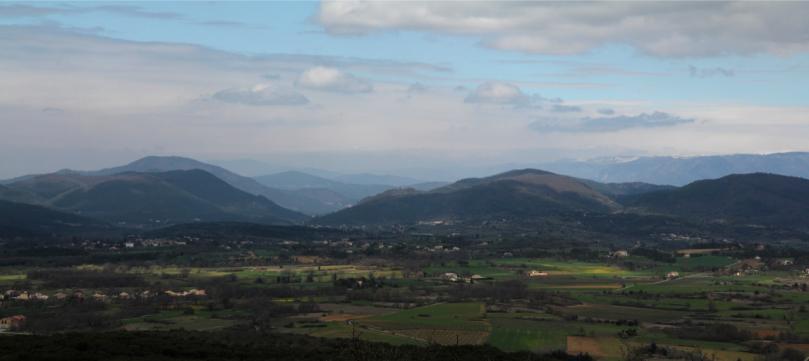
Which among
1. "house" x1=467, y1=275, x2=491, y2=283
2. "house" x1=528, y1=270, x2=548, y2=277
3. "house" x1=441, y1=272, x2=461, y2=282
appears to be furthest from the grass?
"house" x1=528, y1=270, x2=548, y2=277

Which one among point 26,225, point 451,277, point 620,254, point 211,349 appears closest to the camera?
point 211,349

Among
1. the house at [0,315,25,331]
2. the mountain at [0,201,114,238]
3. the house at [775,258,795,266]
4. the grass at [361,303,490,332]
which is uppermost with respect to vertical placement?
the mountain at [0,201,114,238]

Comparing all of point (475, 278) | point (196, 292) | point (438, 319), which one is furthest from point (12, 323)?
point (475, 278)

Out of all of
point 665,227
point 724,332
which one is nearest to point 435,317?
point 724,332

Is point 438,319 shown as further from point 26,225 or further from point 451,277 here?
point 26,225

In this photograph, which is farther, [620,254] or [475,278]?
[620,254]

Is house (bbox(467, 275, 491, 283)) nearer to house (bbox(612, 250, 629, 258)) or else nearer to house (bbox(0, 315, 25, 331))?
house (bbox(612, 250, 629, 258))

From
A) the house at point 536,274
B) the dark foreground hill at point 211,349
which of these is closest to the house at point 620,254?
the house at point 536,274

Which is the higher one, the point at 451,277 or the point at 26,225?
the point at 26,225

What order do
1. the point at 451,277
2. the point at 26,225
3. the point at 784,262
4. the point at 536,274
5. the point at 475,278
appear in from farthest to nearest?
the point at 26,225 → the point at 784,262 → the point at 536,274 → the point at 451,277 → the point at 475,278
